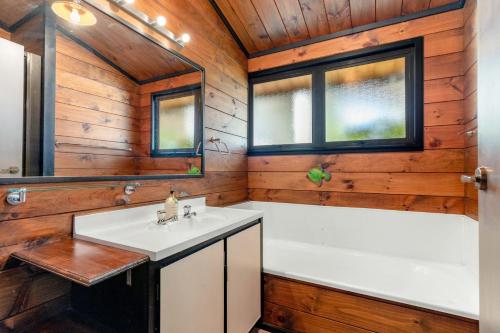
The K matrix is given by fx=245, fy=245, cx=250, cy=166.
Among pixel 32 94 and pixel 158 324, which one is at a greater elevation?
pixel 32 94

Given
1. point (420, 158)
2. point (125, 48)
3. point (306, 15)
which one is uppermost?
point (306, 15)

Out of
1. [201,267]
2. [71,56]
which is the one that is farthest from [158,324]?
[71,56]

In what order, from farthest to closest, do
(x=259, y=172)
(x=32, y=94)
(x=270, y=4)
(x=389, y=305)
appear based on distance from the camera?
(x=259, y=172) → (x=270, y=4) → (x=389, y=305) → (x=32, y=94)

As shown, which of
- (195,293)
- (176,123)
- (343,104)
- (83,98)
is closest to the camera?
(195,293)

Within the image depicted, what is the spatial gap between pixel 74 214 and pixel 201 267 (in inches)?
25.1

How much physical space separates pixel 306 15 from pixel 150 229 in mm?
2121

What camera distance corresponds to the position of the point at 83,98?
48.3 inches

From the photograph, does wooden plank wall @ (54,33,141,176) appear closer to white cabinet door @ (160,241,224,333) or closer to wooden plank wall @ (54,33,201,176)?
wooden plank wall @ (54,33,201,176)

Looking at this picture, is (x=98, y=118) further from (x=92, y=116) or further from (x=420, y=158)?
(x=420, y=158)

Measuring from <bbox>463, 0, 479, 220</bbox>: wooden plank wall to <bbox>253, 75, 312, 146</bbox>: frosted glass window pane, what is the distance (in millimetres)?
1176

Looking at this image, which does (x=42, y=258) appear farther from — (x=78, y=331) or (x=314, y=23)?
(x=314, y=23)

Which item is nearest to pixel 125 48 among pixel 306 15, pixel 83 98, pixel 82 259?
pixel 83 98

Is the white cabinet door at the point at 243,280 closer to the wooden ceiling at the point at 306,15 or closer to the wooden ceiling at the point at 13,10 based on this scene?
the wooden ceiling at the point at 13,10

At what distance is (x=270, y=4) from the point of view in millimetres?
2098
